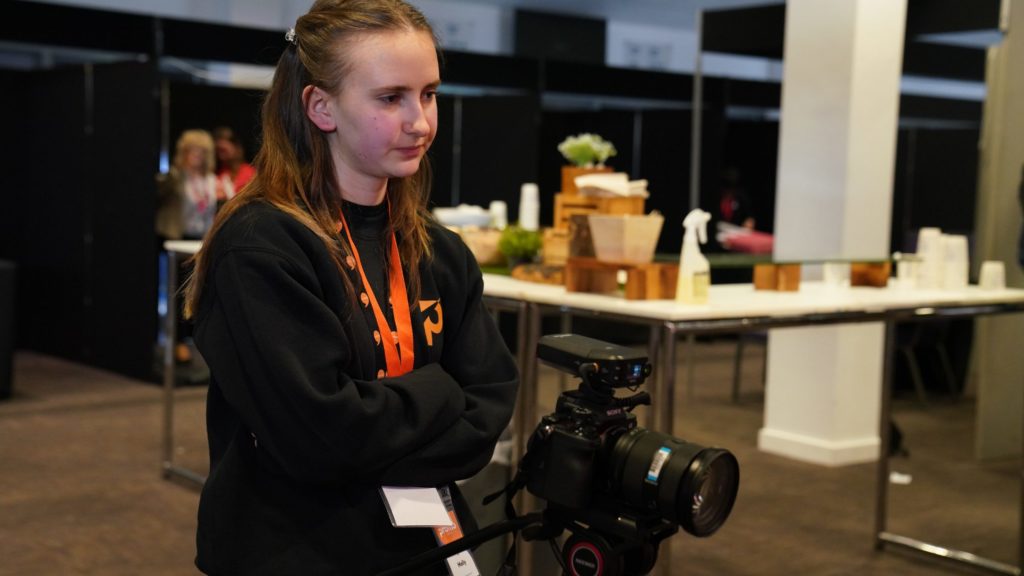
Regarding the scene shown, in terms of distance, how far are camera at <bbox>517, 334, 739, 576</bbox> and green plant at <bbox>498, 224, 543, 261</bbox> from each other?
7.64 feet

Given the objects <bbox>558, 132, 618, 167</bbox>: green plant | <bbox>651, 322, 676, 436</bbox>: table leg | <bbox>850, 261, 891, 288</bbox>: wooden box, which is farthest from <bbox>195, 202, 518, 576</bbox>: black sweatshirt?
<bbox>850, 261, 891, 288</bbox>: wooden box

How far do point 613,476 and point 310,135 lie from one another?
21.9 inches

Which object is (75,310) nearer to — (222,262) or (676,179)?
(676,179)

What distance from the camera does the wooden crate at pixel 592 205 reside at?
333cm

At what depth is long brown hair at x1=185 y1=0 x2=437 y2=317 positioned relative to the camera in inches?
54.6

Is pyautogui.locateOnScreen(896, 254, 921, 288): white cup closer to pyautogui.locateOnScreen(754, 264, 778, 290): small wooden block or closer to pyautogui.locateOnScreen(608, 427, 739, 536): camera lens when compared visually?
pyautogui.locateOnScreen(754, 264, 778, 290): small wooden block

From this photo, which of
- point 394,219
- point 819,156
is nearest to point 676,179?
point 819,156

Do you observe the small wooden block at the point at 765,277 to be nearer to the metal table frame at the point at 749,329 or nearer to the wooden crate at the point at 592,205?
the metal table frame at the point at 749,329

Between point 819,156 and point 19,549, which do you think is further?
point 819,156

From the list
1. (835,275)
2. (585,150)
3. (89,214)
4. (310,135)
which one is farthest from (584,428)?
(89,214)

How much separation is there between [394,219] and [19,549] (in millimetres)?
Answer: 2731

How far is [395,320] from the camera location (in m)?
1.44

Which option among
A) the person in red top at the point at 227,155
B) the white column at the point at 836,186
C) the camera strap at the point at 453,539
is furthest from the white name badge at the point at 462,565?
the person in red top at the point at 227,155

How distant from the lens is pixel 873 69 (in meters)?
5.05
